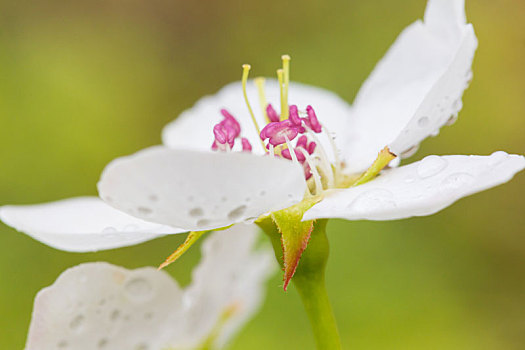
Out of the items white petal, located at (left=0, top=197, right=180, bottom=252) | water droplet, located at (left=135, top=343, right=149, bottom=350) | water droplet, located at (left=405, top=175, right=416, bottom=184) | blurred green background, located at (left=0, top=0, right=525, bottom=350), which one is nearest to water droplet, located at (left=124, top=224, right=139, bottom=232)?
white petal, located at (left=0, top=197, right=180, bottom=252)

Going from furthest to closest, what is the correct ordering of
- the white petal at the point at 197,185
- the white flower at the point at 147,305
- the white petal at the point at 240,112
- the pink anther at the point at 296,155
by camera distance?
the white petal at the point at 240,112 → the pink anther at the point at 296,155 → the white flower at the point at 147,305 → the white petal at the point at 197,185

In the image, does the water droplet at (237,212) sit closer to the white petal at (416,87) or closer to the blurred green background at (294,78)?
the white petal at (416,87)

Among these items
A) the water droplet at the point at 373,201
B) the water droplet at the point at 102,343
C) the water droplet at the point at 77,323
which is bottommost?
the water droplet at the point at 102,343

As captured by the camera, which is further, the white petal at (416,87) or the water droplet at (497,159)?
the white petal at (416,87)

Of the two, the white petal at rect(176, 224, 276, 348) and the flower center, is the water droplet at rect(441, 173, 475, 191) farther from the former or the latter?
the white petal at rect(176, 224, 276, 348)

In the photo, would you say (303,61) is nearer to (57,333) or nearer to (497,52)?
(497,52)

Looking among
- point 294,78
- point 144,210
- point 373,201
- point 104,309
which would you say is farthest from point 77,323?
point 294,78

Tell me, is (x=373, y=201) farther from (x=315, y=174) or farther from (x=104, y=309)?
(x=104, y=309)

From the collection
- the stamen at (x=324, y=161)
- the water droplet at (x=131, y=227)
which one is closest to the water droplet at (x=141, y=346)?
the water droplet at (x=131, y=227)
